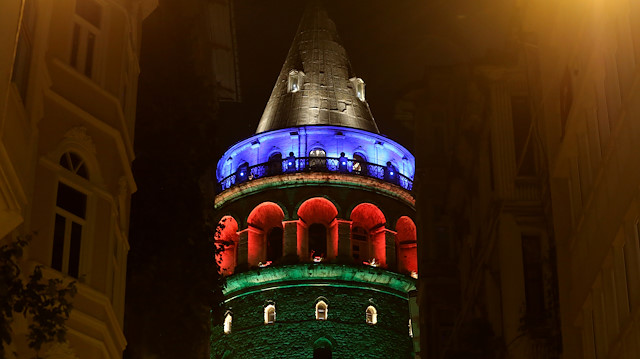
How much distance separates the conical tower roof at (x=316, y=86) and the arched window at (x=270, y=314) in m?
10.7

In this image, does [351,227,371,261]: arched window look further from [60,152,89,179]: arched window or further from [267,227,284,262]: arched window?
[60,152,89,179]: arched window

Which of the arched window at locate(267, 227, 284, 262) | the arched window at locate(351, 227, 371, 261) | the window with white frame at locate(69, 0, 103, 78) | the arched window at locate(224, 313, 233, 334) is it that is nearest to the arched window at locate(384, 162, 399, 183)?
the arched window at locate(351, 227, 371, 261)

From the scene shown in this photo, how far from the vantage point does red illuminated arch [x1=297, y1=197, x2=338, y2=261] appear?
233ft

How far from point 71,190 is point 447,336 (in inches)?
926

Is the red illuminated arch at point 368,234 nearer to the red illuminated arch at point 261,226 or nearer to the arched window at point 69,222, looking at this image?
the red illuminated arch at point 261,226

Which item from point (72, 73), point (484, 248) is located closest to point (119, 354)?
point (72, 73)

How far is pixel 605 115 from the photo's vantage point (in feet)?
71.2

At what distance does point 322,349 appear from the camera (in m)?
69.1

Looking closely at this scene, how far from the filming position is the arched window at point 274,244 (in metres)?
71.1

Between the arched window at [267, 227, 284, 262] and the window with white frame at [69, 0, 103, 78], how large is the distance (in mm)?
47590

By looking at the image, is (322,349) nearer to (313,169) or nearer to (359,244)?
(359,244)

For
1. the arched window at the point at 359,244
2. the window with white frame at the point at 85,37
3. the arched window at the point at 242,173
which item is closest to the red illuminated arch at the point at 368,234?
the arched window at the point at 359,244

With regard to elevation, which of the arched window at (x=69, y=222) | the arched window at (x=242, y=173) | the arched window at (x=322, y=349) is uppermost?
the arched window at (x=242, y=173)

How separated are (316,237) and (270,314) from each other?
520cm
